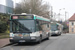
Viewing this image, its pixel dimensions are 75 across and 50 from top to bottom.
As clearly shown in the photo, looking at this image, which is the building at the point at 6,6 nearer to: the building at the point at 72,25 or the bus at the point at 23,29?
the bus at the point at 23,29

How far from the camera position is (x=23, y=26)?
16688 millimetres

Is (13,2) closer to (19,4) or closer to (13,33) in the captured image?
(19,4)

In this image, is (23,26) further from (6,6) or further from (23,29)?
(6,6)

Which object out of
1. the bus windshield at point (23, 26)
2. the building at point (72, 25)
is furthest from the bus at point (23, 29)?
the building at point (72, 25)

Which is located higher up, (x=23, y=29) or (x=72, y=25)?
(x=23, y=29)

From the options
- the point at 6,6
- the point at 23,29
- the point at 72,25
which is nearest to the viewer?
the point at 23,29

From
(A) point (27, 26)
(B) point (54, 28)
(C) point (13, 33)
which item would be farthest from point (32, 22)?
(B) point (54, 28)

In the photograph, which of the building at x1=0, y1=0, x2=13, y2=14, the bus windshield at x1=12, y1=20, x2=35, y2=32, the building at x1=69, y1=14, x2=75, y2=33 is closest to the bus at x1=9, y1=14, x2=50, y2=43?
the bus windshield at x1=12, y1=20, x2=35, y2=32

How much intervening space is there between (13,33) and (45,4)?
33.1 metres

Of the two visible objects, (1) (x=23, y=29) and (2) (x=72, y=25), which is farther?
(2) (x=72, y=25)

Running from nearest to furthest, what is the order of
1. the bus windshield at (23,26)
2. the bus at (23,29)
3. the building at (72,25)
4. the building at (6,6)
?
1. the bus at (23,29)
2. the bus windshield at (23,26)
3. the building at (6,6)
4. the building at (72,25)

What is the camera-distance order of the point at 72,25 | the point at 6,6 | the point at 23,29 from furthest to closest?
the point at 72,25 → the point at 6,6 → the point at 23,29

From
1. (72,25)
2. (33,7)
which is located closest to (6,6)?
(33,7)

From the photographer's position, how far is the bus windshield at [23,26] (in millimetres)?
16650
